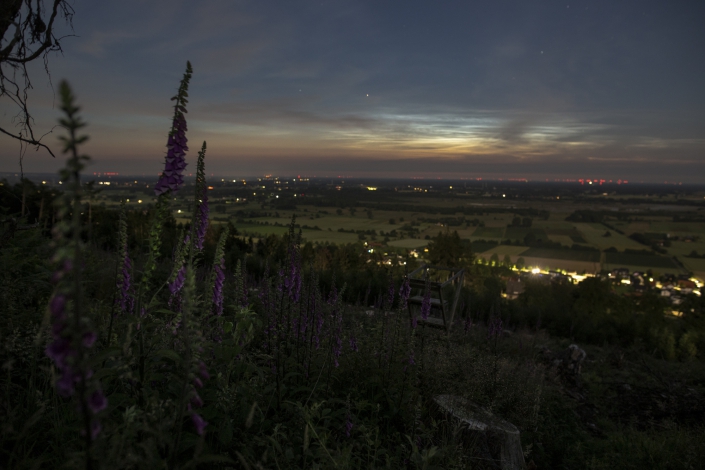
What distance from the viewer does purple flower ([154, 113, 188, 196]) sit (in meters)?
2.56

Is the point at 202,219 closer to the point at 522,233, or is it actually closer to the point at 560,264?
the point at 560,264

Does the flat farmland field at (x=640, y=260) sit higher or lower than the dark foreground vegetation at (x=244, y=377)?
lower

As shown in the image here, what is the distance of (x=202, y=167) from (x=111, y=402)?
1.80 metres

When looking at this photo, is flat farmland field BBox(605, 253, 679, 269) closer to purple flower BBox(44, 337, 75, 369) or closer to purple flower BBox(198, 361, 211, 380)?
purple flower BBox(198, 361, 211, 380)

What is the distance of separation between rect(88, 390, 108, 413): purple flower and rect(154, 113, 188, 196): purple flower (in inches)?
60.7

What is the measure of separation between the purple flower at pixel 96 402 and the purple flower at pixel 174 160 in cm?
154

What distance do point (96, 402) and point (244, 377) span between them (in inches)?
89.6

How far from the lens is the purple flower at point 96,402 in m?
1.32

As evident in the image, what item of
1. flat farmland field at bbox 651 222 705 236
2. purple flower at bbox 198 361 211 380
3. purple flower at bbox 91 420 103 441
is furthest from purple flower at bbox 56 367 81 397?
flat farmland field at bbox 651 222 705 236

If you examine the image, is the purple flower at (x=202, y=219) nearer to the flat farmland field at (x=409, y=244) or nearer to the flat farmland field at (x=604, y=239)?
the flat farmland field at (x=409, y=244)

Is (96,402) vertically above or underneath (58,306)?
underneath

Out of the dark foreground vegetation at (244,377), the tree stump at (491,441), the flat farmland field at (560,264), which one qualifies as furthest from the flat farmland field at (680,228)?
the tree stump at (491,441)

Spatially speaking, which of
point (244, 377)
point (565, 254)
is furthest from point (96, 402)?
point (565, 254)

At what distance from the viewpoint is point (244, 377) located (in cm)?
349
